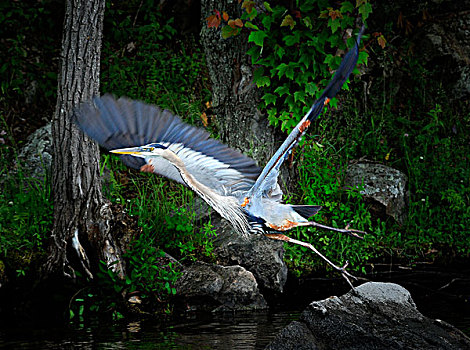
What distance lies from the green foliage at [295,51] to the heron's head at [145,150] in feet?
7.26

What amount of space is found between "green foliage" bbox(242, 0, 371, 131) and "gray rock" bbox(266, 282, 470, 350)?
8.46ft

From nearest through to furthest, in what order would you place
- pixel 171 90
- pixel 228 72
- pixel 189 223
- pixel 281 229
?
pixel 281 229 → pixel 189 223 → pixel 228 72 → pixel 171 90

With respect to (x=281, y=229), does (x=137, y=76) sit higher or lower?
higher

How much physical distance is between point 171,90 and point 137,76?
0.70 meters

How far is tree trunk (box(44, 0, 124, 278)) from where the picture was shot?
181 inches

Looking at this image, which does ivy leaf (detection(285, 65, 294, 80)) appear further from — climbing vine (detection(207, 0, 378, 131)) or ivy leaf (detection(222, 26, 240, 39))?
ivy leaf (detection(222, 26, 240, 39))

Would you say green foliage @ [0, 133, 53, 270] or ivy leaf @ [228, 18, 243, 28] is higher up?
ivy leaf @ [228, 18, 243, 28]

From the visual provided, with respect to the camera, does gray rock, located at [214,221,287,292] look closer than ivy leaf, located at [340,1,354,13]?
Yes

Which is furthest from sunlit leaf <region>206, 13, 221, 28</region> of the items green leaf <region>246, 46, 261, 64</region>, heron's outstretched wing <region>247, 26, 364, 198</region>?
heron's outstretched wing <region>247, 26, 364, 198</region>

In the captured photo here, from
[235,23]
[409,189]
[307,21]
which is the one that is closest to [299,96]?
[307,21]

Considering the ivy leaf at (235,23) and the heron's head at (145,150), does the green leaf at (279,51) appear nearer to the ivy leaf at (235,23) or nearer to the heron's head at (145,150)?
the ivy leaf at (235,23)

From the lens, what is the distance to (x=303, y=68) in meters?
5.41

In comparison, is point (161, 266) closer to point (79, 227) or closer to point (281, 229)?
point (79, 227)

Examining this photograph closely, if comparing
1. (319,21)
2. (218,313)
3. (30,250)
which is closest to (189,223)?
(218,313)
